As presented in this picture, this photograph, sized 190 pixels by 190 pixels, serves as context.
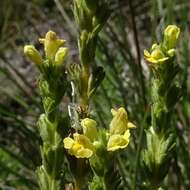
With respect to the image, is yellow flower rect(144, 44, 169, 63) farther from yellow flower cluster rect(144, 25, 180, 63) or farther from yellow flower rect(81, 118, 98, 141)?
yellow flower rect(81, 118, 98, 141)

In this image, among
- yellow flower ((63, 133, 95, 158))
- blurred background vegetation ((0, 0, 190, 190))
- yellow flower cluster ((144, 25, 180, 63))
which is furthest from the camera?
blurred background vegetation ((0, 0, 190, 190))

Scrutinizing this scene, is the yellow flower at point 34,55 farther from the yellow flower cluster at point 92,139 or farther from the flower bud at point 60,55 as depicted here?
the yellow flower cluster at point 92,139

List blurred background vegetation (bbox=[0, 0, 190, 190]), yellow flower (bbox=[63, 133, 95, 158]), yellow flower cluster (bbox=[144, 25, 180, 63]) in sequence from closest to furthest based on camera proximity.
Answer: yellow flower (bbox=[63, 133, 95, 158]) < yellow flower cluster (bbox=[144, 25, 180, 63]) < blurred background vegetation (bbox=[0, 0, 190, 190])

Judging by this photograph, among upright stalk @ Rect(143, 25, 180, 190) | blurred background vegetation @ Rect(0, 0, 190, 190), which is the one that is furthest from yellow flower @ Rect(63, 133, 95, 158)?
blurred background vegetation @ Rect(0, 0, 190, 190)

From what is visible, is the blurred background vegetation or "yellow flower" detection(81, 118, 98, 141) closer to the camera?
"yellow flower" detection(81, 118, 98, 141)

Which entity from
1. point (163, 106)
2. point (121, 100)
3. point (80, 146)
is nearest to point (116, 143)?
point (80, 146)

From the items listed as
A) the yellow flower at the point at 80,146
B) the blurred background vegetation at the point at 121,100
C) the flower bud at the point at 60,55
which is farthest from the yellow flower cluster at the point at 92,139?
the blurred background vegetation at the point at 121,100

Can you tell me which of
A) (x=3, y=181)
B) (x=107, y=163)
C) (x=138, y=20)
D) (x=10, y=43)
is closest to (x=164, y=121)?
(x=107, y=163)
